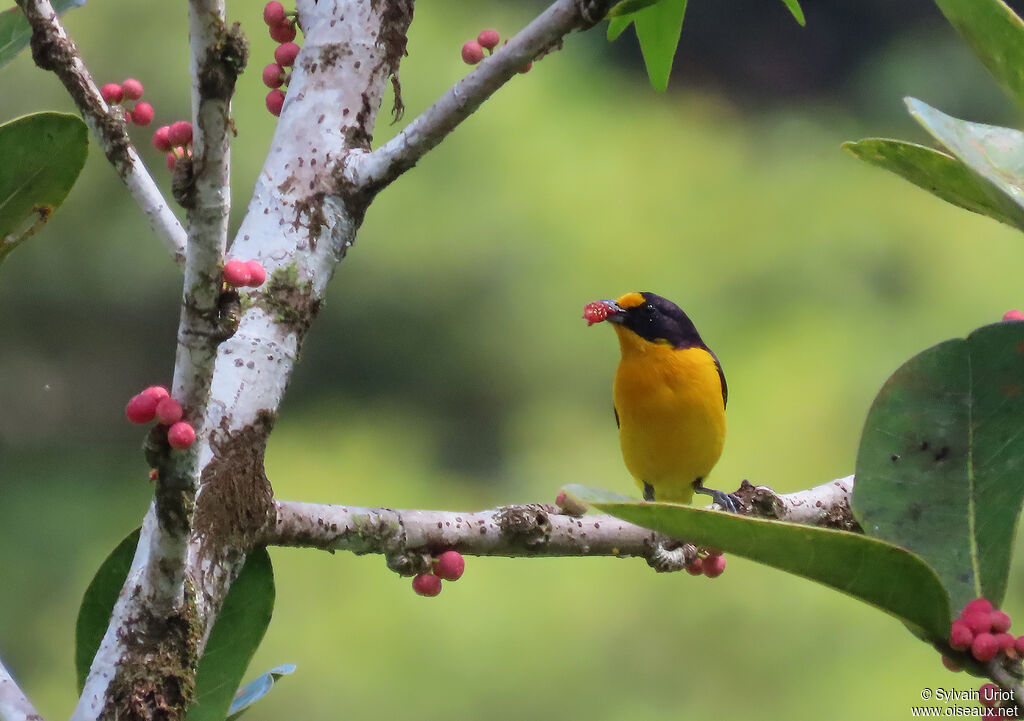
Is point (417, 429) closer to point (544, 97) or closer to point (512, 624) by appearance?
point (512, 624)

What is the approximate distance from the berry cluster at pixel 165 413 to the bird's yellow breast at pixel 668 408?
164 centimetres

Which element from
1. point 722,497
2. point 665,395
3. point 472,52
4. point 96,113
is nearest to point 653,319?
point 665,395

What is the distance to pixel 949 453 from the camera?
28.1 inches

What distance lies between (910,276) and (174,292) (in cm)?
303

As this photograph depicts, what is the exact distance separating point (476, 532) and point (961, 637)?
50cm

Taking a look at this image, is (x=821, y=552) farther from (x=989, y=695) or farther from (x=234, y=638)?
(x=234, y=638)

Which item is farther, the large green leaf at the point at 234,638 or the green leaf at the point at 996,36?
the large green leaf at the point at 234,638

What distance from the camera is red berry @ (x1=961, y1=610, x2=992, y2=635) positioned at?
25.0 inches

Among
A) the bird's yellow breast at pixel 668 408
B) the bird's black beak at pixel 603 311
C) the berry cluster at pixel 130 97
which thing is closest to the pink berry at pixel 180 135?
the berry cluster at pixel 130 97

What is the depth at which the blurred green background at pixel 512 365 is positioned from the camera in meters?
3.64

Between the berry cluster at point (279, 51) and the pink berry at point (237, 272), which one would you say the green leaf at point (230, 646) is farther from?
the berry cluster at point (279, 51)

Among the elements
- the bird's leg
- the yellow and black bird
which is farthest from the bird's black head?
the bird's leg

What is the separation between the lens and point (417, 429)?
4219 millimetres

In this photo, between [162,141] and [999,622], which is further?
[162,141]
